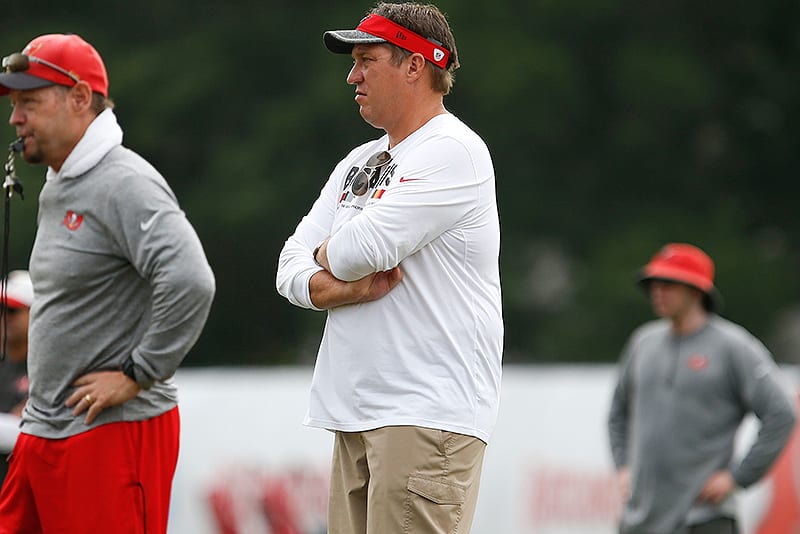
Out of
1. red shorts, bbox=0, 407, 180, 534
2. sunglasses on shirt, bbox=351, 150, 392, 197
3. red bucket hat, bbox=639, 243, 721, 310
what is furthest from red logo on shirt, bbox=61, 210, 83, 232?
red bucket hat, bbox=639, 243, 721, 310

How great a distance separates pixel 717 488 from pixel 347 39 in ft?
11.7

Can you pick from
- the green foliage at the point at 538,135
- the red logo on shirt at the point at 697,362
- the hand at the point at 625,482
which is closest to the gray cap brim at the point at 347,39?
the red logo on shirt at the point at 697,362

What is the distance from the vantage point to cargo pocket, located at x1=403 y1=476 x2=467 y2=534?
415 cm

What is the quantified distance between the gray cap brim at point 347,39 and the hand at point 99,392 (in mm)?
1204

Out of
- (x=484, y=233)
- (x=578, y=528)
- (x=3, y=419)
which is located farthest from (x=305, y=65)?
(x=484, y=233)

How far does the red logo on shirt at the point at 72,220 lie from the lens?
4668 mm

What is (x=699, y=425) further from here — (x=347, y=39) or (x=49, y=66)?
(x=49, y=66)

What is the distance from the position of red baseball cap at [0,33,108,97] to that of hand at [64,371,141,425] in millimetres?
932

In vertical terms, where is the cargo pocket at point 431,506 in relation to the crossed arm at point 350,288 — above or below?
below

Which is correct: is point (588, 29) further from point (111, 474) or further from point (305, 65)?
point (111, 474)

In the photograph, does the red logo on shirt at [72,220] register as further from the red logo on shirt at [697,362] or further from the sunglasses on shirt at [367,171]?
the red logo on shirt at [697,362]

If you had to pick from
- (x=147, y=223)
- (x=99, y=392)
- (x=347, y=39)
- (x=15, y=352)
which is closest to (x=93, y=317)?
(x=99, y=392)

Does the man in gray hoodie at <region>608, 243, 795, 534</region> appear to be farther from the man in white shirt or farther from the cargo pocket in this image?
the cargo pocket

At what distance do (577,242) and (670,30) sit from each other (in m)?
3.57
